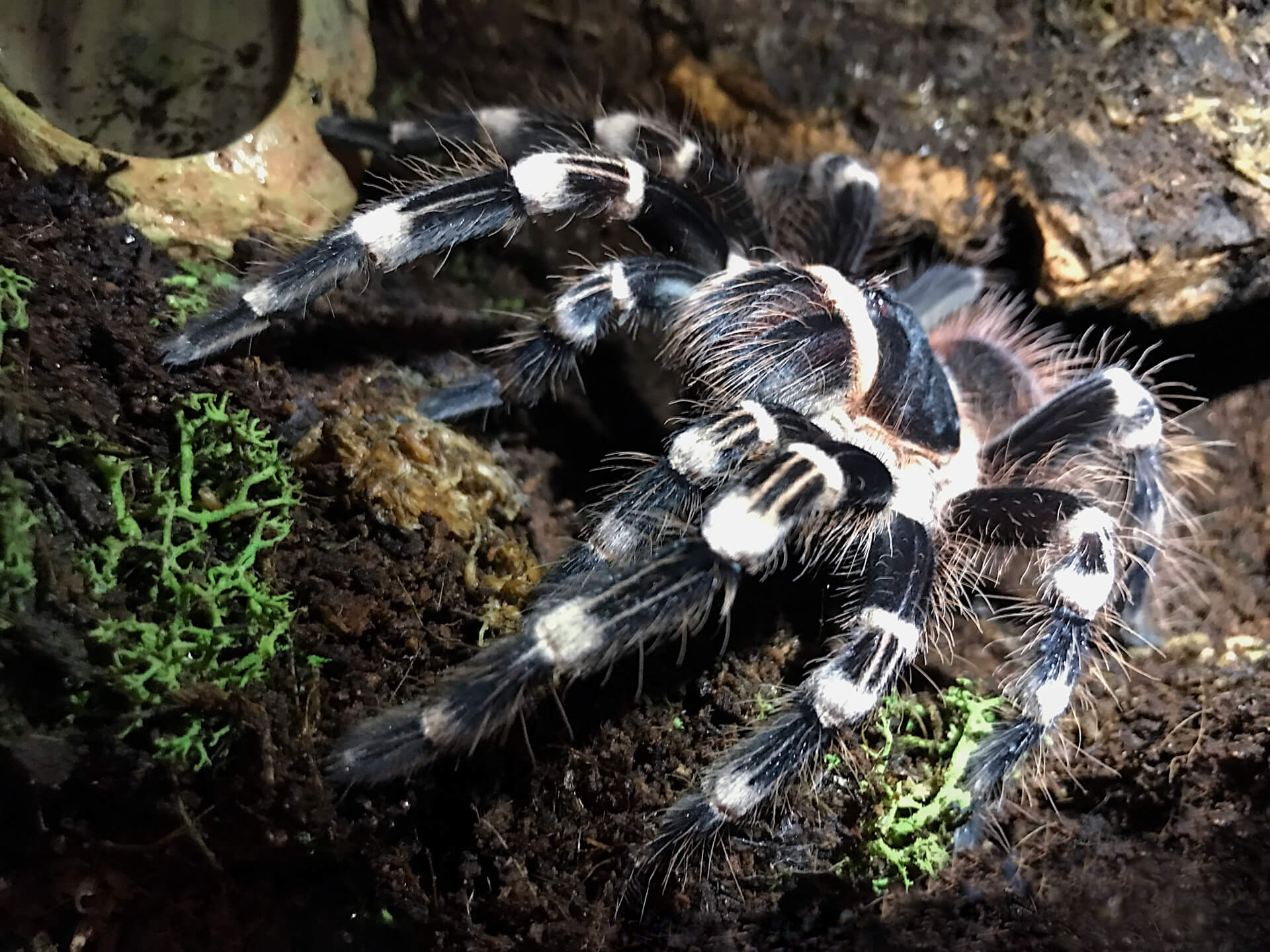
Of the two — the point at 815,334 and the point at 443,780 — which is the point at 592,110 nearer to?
the point at 815,334

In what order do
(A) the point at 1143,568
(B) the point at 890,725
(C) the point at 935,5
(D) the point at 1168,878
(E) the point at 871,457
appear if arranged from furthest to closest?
(C) the point at 935,5 < (A) the point at 1143,568 < (B) the point at 890,725 < (E) the point at 871,457 < (D) the point at 1168,878

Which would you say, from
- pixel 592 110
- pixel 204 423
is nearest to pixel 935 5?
pixel 592 110

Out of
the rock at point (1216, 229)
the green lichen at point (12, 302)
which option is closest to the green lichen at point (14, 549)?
the green lichen at point (12, 302)

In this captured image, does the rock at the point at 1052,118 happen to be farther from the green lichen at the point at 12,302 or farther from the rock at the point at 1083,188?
the green lichen at the point at 12,302

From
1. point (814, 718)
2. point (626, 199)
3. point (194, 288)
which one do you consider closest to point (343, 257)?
point (194, 288)

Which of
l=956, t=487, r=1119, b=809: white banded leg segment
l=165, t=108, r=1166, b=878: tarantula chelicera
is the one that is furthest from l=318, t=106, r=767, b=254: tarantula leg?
l=956, t=487, r=1119, b=809: white banded leg segment

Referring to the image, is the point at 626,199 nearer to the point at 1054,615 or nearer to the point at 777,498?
the point at 777,498
